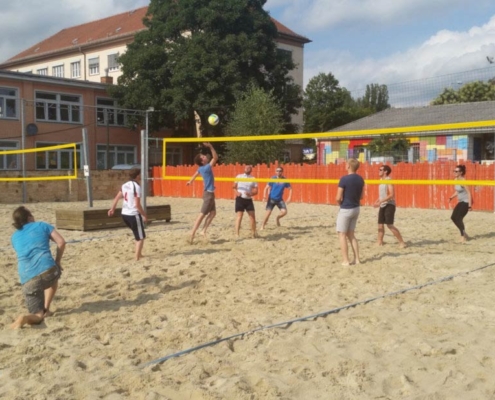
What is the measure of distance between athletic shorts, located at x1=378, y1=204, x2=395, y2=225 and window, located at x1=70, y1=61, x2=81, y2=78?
39.4 m

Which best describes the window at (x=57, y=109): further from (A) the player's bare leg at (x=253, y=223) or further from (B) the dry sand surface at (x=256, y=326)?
(B) the dry sand surface at (x=256, y=326)

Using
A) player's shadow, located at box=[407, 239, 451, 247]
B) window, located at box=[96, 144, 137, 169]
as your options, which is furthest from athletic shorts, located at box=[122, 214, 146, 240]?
window, located at box=[96, 144, 137, 169]

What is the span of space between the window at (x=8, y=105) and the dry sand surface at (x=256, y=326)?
21.2 meters

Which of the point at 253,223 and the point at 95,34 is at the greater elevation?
the point at 95,34

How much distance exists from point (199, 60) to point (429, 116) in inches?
437

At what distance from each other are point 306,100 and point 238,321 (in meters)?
43.2

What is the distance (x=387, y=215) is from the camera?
9062 millimetres

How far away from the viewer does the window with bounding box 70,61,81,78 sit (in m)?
44.9

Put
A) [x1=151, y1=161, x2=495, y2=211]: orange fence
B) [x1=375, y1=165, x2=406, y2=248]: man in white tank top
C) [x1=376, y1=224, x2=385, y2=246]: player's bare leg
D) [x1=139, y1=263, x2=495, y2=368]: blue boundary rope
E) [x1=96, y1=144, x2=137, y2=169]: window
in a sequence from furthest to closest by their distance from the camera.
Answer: [x1=96, y1=144, x2=137, y2=169]: window, [x1=151, y1=161, x2=495, y2=211]: orange fence, [x1=376, y1=224, x2=385, y2=246]: player's bare leg, [x1=375, y1=165, x2=406, y2=248]: man in white tank top, [x1=139, y1=263, x2=495, y2=368]: blue boundary rope

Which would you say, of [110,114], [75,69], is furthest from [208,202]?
[75,69]

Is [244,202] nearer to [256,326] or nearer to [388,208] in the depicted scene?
[388,208]

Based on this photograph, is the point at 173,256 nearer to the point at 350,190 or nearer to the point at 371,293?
the point at 350,190

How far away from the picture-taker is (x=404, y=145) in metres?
21.2

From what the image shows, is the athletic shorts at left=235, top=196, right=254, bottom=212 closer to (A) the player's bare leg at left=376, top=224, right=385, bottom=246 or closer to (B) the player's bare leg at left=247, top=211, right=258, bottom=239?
(B) the player's bare leg at left=247, top=211, right=258, bottom=239
